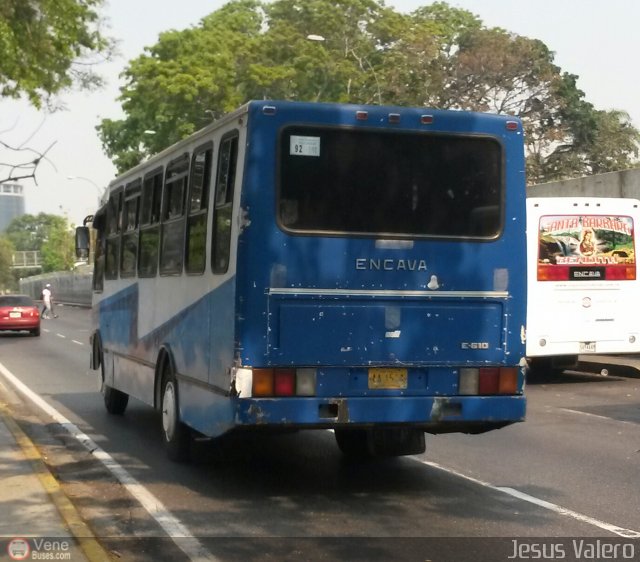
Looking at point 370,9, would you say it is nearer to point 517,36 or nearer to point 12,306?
point 517,36

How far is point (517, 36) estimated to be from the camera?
5147 cm

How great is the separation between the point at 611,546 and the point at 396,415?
2200 millimetres

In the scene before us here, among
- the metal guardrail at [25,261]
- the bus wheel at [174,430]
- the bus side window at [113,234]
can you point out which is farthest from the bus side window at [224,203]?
the metal guardrail at [25,261]

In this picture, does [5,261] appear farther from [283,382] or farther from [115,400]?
[283,382]

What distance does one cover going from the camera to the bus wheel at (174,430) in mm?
11039

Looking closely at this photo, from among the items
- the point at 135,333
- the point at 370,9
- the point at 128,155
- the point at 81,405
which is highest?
the point at 370,9

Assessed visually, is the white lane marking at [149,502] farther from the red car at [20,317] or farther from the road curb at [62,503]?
the red car at [20,317]

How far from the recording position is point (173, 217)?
11562 millimetres

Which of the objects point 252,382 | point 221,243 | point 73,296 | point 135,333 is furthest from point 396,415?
point 73,296

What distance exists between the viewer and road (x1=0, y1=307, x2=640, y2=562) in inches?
308

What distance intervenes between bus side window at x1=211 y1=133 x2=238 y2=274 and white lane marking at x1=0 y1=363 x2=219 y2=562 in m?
1.87

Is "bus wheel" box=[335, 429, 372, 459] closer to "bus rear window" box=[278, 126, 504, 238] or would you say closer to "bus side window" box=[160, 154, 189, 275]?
"bus side window" box=[160, 154, 189, 275]

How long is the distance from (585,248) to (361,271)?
34.3 ft

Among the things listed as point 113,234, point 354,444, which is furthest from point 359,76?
point 354,444
